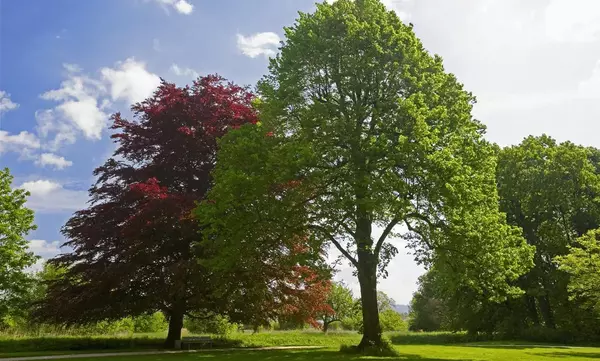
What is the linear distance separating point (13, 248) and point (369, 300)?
22.1 metres

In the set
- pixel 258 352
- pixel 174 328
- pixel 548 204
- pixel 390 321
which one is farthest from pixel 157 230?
pixel 390 321

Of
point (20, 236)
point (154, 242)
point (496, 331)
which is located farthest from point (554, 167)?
point (20, 236)

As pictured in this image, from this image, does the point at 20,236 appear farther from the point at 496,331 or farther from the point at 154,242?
the point at 496,331

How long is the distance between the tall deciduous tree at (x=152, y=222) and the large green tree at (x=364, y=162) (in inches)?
153

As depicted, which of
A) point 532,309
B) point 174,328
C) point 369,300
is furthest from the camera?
point 532,309

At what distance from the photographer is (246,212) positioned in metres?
20.6

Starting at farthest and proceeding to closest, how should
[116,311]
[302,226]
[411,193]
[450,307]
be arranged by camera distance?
[450,307] → [116,311] → [302,226] → [411,193]

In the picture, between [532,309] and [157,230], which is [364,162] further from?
[532,309]

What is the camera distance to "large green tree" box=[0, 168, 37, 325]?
26000 millimetres

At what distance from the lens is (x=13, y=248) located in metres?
26.5

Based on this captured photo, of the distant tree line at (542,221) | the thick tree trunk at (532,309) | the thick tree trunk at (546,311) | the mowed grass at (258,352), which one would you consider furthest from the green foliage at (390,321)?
the mowed grass at (258,352)

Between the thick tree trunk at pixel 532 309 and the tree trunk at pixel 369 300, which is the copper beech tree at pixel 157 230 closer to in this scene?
the tree trunk at pixel 369 300

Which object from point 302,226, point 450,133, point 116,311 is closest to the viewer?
point 450,133

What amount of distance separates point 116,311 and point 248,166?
12448 millimetres
